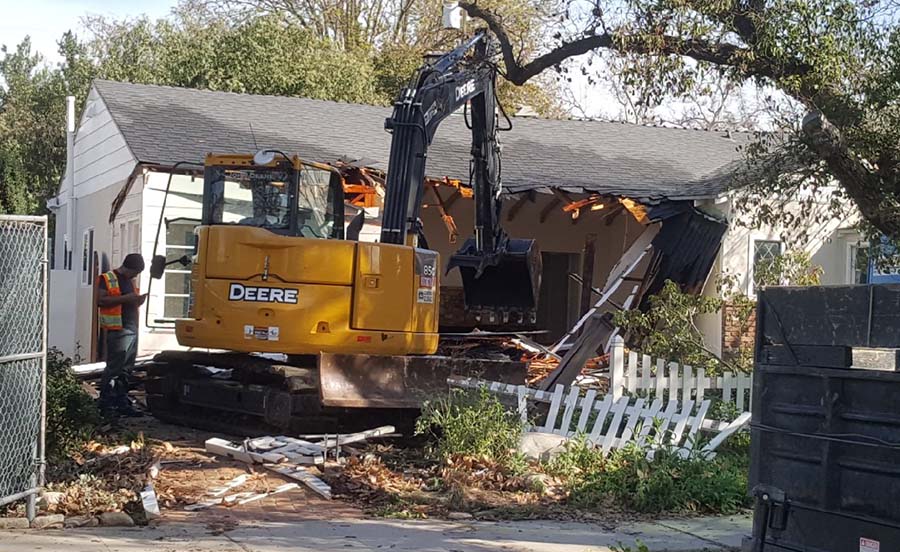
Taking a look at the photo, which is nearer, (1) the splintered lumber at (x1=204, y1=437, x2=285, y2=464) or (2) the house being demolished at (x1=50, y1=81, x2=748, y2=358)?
(1) the splintered lumber at (x1=204, y1=437, x2=285, y2=464)

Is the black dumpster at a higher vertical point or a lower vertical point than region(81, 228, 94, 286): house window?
lower

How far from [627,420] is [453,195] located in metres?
10.1

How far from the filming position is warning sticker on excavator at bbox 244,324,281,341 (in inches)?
455

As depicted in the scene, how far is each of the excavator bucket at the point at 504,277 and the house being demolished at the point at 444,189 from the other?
115 centimetres

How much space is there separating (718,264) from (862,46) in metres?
8.31

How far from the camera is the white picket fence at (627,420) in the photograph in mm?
10570

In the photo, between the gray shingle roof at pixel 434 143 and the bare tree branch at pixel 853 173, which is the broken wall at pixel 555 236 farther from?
the bare tree branch at pixel 853 173

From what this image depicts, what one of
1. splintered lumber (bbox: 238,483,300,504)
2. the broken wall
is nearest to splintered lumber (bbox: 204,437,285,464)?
splintered lumber (bbox: 238,483,300,504)

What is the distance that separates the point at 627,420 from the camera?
11.2 m

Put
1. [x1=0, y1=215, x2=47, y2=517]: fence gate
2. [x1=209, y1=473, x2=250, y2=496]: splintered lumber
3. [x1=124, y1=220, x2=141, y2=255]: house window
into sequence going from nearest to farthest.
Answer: [x1=0, y1=215, x2=47, y2=517]: fence gate → [x1=209, y1=473, x2=250, y2=496]: splintered lumber → [x1=124, y1=220, x2=141, y2=255]: house window

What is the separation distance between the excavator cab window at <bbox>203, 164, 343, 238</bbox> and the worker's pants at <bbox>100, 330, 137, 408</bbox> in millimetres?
2063

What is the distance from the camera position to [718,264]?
19.5 m

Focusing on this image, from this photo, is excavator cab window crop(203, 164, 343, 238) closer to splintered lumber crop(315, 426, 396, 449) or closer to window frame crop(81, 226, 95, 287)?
splintered lumber crop(315, 426, 396, 449)

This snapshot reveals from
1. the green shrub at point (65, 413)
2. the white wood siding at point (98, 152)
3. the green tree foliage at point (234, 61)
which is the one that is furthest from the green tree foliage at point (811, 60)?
the green tree foliage at point (234, 61)
